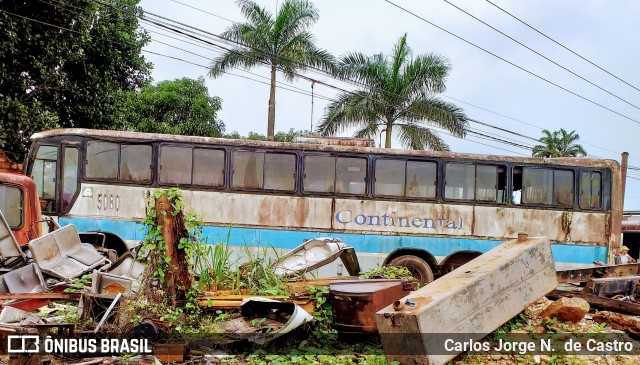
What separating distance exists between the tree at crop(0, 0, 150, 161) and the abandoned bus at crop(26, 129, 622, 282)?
169 inches

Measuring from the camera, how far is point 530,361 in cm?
631

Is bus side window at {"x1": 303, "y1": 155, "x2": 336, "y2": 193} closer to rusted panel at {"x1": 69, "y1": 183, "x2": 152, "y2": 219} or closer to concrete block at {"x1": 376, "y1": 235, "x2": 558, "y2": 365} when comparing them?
rusted panel at {"x1": 69, "y1": 183, "x2": 152, "y2": 219}

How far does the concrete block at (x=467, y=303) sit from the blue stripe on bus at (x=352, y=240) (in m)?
5.21

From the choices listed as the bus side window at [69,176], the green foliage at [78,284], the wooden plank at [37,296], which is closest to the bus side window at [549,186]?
the green foliage at [78,284]

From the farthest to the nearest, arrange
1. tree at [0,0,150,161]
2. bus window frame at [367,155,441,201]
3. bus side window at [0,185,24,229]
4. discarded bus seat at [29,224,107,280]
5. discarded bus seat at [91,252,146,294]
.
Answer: tree at [0,0,150,161] < bus window frame at [367,155,441,201] < bus side window at [0,185,24,229] < discarded bus seat at [29,224,107,280] < discarded bus seat at [91,252,146,294]

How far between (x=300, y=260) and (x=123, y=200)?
17.0 feet

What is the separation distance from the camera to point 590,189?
43.7 ft

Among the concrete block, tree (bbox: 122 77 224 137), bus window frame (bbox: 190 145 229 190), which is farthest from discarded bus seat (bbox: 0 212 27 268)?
tree (bbox: 122 77 224 137)

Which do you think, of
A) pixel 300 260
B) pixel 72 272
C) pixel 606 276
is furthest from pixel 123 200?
pixel 606 276

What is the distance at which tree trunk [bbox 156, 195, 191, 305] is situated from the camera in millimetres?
7055

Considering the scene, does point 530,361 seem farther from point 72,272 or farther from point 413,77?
point 413,77

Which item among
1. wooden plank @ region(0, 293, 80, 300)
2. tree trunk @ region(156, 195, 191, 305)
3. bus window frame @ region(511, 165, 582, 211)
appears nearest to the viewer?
tree trunk @ region(156, 195, 191, 305)

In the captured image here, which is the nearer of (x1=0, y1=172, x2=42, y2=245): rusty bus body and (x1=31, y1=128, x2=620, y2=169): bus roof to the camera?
(x1=0, y1=172, x2=42, y2=245): rusty bus body

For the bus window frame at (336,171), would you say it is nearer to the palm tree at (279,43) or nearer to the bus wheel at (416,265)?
the bus wheel at (416,265)
